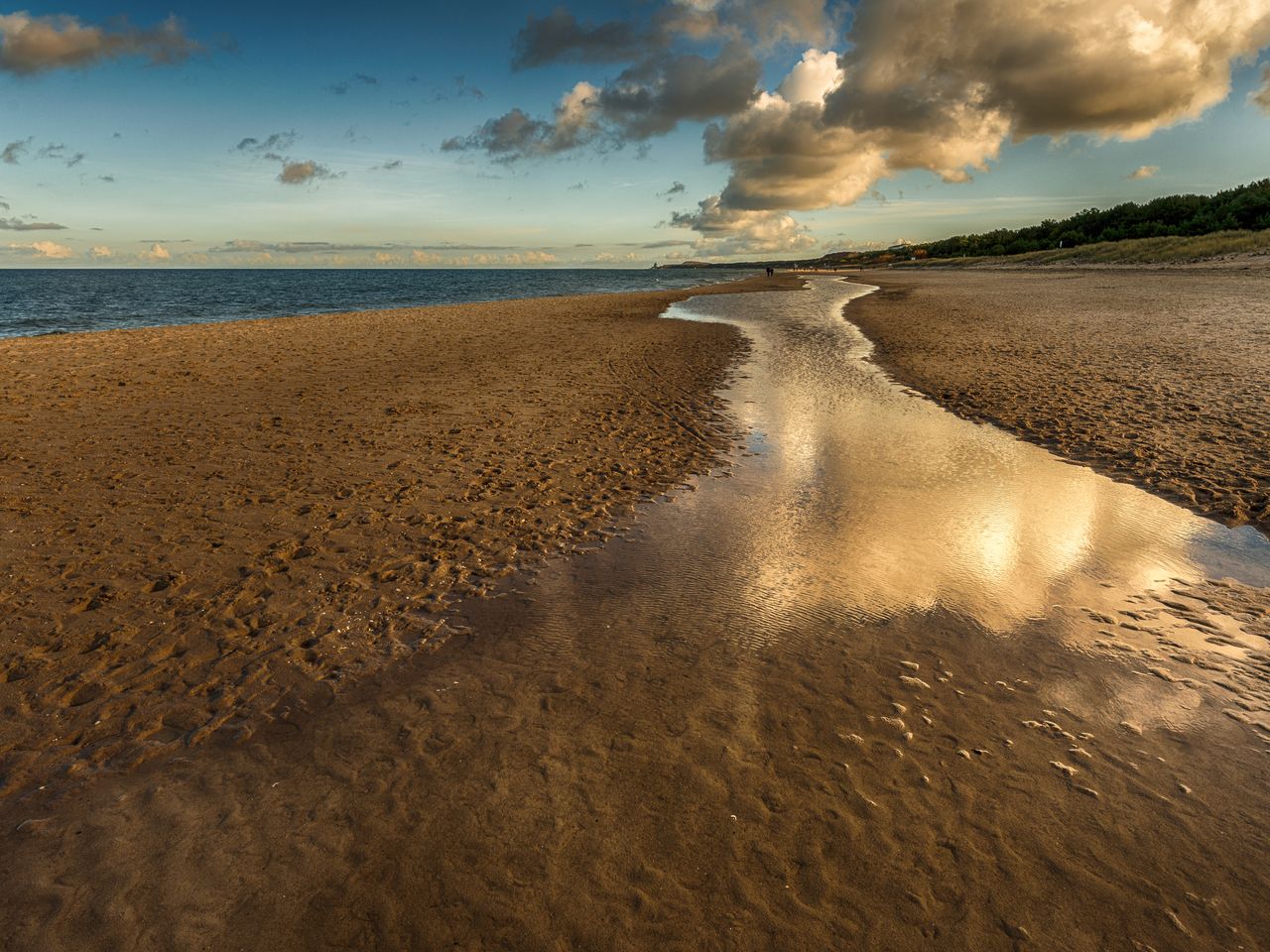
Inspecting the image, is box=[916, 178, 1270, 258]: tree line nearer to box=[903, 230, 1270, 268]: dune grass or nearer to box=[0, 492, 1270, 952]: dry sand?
box=[903, 230, 1270, 268]: dune grass

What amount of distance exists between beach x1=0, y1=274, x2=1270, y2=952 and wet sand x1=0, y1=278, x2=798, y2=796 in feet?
0.19

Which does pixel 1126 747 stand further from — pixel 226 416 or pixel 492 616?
pixel 226 416

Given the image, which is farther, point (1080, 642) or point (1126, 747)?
point (1080, 642)

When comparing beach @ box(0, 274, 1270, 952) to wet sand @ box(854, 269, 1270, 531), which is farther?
wet sand @ box(854, 269, 1270, 531)

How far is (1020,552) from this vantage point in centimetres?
784

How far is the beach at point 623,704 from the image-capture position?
3580 millimetres

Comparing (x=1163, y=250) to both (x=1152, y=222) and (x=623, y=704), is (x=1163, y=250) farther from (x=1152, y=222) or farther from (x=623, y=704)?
(x=623, y=704)

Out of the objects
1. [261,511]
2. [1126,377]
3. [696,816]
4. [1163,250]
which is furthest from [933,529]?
[1163,250]

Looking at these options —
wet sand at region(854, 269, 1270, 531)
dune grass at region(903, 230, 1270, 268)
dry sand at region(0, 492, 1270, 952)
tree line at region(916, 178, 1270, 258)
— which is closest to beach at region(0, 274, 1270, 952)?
dry sand at region(0, 492, 1270, 952)

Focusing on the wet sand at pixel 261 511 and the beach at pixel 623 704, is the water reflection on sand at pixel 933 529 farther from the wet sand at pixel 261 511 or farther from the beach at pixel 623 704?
the wet sand at pixel 261 511

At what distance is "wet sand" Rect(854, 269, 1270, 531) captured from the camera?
406 inches

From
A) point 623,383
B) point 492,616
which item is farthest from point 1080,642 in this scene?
point 623,383

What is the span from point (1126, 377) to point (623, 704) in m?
17.3

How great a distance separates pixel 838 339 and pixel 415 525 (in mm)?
23298
